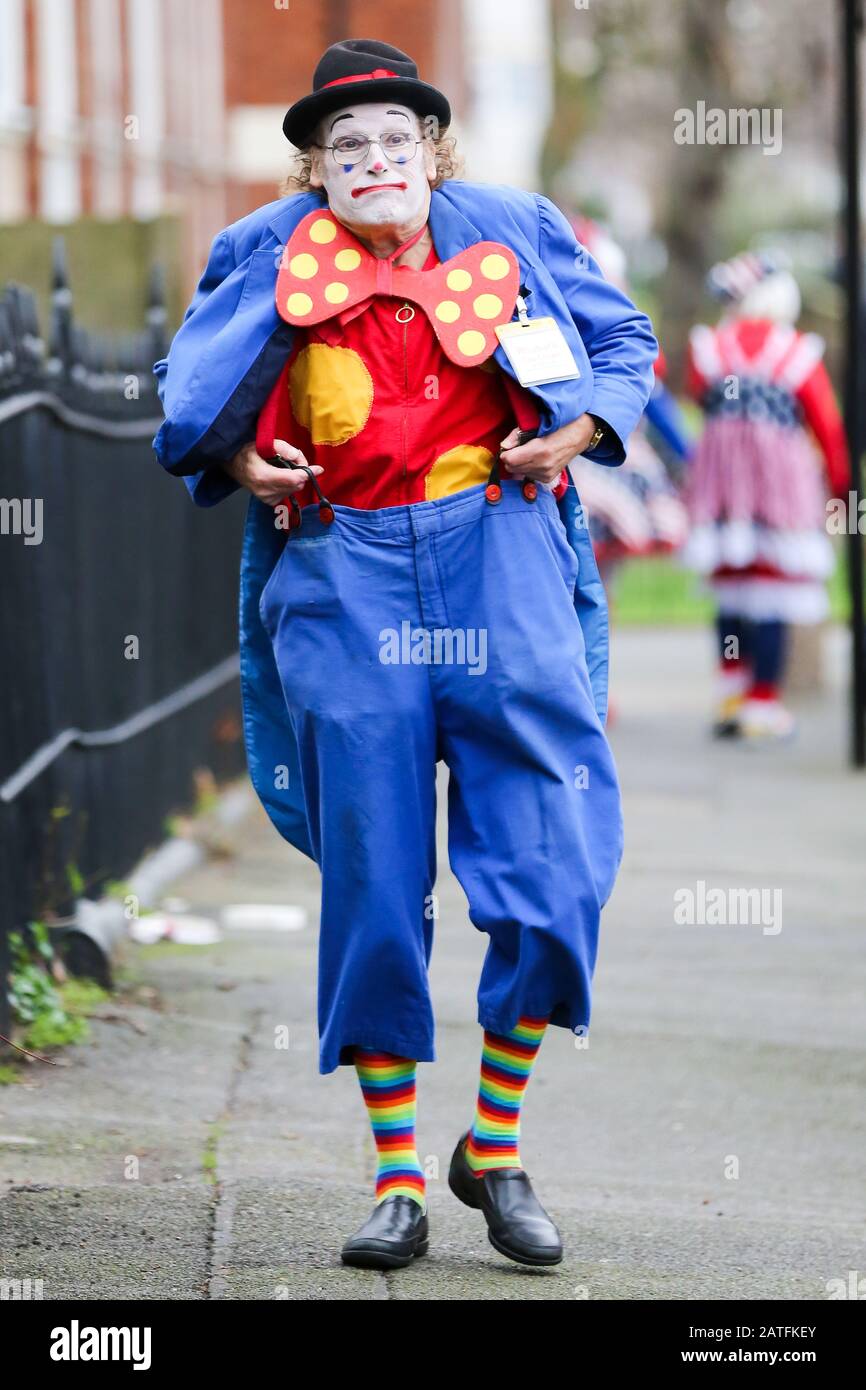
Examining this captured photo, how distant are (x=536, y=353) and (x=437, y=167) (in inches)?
16.4

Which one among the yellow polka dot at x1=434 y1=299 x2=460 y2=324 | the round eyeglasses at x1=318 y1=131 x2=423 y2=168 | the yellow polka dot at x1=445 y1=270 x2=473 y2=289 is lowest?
the yellow polka dot at x1=434 y1=299 x2=460 y2=324

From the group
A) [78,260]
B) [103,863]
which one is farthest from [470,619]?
[78,260]

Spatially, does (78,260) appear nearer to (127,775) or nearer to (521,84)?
(127,775)

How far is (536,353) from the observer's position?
3721 mm

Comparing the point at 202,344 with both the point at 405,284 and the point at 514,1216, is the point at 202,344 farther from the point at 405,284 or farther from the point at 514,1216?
the point at 514,1216

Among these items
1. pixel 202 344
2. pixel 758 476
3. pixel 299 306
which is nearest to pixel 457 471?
pixel 299 306

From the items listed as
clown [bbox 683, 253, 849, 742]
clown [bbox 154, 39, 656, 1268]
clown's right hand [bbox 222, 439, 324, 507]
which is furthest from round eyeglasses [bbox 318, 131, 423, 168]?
clown [bbox 683, 253, 849, 742]

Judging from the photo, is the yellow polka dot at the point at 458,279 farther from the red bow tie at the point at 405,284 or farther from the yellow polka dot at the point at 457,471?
the yellow polka dot at the point at 457,471

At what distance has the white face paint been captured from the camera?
3688 mm

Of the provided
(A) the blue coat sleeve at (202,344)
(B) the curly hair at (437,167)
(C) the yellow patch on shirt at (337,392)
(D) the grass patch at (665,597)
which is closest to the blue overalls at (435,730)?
(C) the yellow patch on shirt at (337,392)

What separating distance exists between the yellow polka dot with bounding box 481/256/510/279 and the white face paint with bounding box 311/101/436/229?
132mm

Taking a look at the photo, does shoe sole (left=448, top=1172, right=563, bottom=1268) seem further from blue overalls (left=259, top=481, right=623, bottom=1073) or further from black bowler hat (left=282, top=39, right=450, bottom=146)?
black bowler hat (left=282, top=39, right=450, bottom=146)
